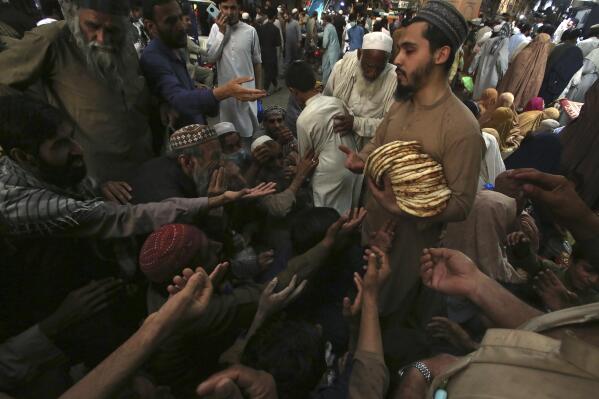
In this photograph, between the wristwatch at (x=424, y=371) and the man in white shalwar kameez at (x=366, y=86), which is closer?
the wristwatch at (x=424, y=371)

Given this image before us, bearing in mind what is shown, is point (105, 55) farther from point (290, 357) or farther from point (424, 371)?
point (424, 371)

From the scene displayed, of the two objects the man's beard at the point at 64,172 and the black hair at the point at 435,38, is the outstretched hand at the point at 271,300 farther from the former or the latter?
the black hair at the point at 435,38

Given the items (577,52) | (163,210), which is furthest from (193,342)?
(577,52)

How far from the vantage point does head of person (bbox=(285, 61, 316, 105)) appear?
3.08 metres

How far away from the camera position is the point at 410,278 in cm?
220

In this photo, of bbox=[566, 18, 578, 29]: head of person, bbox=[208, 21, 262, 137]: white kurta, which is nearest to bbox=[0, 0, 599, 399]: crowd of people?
bbox=[208, 21, 262, 137]: white kurta

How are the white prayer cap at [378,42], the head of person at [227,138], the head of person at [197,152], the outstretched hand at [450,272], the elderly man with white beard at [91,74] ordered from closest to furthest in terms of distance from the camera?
the outstretched hand at [450,272] → the elderly man with white beard at [91,74] → the head of person at [197,152] → the white prayer cap at [378,42] → the head of person at [227,138]

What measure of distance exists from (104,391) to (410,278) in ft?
5.77

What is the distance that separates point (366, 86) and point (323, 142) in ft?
2.05

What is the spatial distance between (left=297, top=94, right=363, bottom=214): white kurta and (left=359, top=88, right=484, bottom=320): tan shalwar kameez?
2.48 ft

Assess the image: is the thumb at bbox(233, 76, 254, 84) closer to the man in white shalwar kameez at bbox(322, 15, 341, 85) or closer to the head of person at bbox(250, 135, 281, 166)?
the head of person at bbox(250, 135, 281, 166)

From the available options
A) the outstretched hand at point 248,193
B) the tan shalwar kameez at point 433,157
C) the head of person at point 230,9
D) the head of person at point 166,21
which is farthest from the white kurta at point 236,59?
the tan shalwar kameez at point 433,157

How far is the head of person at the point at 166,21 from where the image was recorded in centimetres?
260

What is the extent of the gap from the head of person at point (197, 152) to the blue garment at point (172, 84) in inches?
7.1
